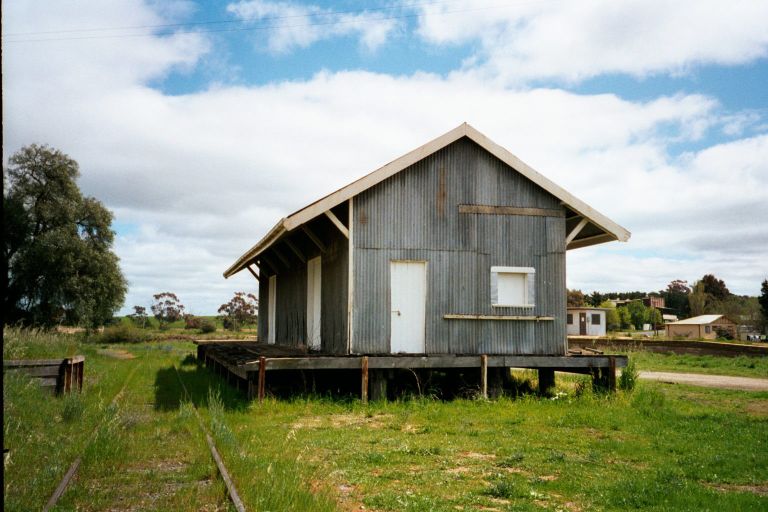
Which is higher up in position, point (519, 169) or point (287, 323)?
point (519, 169)

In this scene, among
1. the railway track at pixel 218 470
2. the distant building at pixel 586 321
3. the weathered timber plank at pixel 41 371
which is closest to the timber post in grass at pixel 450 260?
the weathered timber plank at pixel 41 371

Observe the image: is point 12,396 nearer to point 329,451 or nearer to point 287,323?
point 329,451

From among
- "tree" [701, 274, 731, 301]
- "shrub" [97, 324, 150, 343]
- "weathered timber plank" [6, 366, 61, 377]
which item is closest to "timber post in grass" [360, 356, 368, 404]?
"weathered timber plank" [6, 366, 61, 377]

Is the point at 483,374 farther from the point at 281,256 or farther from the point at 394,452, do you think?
the point at 281,256

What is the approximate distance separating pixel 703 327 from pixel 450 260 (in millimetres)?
62934

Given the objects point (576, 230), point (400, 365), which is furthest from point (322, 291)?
point (576, 230)

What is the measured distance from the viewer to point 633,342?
1556 inches

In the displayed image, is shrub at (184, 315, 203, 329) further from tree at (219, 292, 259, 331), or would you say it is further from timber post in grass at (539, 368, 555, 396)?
timber post in grass at (539, 368, 555, 396)

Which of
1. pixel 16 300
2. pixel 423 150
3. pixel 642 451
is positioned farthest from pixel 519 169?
pixel 16 300

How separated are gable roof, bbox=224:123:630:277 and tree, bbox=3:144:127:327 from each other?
29.2 metres

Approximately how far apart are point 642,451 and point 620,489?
8.40ft

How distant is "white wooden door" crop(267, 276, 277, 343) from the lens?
25.7m

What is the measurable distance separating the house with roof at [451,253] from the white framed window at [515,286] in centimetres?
2

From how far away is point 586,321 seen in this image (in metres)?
63.5
